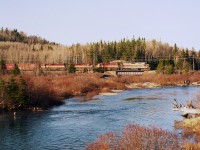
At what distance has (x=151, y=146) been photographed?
784 inches

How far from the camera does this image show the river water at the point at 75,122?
104 feet

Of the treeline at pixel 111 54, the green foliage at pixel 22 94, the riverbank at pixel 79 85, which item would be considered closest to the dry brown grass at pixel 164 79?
the riverbank at pixel 79 85

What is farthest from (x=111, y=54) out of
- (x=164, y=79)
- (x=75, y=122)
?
(x=75, y=122)

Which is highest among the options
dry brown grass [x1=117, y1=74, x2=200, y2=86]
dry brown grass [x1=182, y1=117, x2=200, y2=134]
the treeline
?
the treeline

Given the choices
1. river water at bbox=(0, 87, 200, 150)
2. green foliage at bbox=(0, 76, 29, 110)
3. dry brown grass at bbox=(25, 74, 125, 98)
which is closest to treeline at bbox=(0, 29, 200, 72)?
dry brown grass at bbox=(25, 74, 125, 98)

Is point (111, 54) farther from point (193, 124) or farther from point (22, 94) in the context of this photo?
point (193, 124)

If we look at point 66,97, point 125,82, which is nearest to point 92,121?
point 66,97

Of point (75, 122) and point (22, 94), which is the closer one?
point (75, 122)

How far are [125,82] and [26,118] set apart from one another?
2120 inches

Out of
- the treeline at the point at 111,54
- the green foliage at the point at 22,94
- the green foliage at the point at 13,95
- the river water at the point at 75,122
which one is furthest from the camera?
the treeline at the point at 111,54

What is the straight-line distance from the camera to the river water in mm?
31656

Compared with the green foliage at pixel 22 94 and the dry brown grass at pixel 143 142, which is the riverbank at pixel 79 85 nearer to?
the green foliage at pixel 22 94

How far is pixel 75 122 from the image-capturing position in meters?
40.2

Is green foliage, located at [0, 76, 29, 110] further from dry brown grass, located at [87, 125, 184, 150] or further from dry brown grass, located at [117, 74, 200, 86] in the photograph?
dry brown grass, located at [117, 74, 200, 86]
